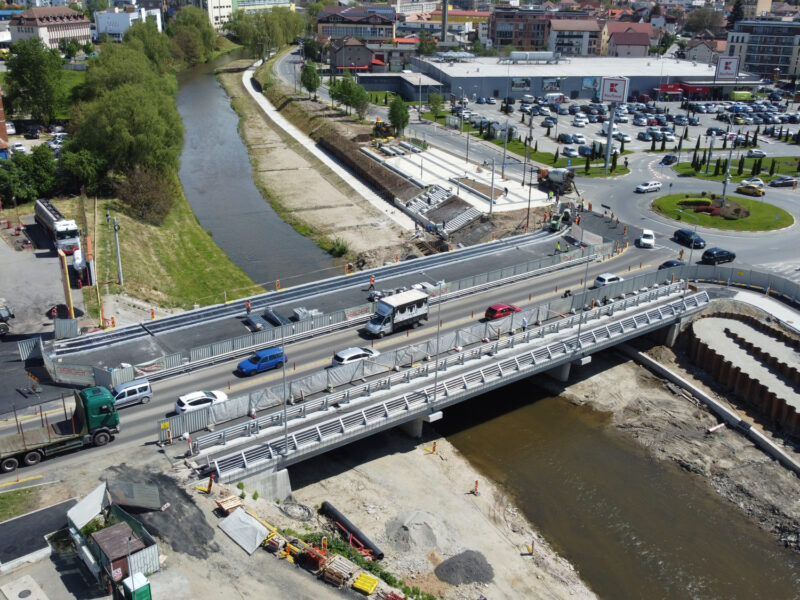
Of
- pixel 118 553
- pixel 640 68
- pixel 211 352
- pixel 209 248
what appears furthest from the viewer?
pixel 640 68

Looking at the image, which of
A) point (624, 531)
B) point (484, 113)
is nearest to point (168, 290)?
point (624, 531)

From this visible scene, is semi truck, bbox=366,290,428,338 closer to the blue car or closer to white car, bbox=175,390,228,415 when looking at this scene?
the blue car

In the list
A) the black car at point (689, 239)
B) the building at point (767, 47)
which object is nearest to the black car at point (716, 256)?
the black car at point (689, 239)

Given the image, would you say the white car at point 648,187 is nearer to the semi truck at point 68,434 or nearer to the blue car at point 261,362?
the blue car at point 261,362

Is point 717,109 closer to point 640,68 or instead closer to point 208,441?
point 640,68

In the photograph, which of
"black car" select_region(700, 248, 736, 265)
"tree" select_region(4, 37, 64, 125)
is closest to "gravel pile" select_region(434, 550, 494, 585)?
"black car" select_region(700, 248, 736, 265)

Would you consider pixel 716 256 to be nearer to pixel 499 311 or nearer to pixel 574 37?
pixel 499 311
